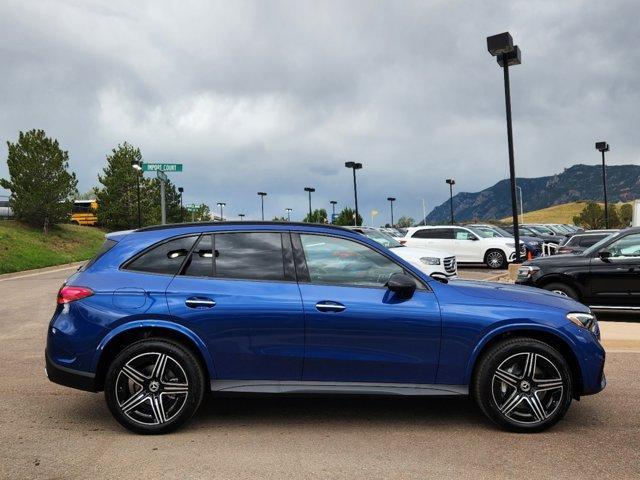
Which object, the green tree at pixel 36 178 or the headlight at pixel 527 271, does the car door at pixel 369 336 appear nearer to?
the headlight at pixel 527 271

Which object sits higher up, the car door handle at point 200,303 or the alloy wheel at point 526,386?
the car door handle at point 200,303

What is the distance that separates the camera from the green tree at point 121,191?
5391 cm

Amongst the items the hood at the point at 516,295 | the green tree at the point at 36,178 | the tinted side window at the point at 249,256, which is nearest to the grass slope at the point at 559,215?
the green tree at the point at 36,178

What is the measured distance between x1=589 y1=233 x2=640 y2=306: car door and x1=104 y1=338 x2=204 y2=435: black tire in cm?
789

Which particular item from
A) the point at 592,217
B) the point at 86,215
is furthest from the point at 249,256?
the point at 592,217

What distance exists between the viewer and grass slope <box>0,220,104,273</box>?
95.7 ft

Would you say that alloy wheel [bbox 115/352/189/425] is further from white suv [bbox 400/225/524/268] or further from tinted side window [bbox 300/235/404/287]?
white suv [bbox 400/225/524/268]

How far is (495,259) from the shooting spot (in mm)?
23406

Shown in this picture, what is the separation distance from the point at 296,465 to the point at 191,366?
114 cm

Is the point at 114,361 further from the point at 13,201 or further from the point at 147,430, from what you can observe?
the point at 13,201

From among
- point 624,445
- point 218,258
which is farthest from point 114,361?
point 624,445

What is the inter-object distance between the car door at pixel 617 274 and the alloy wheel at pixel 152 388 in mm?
7993

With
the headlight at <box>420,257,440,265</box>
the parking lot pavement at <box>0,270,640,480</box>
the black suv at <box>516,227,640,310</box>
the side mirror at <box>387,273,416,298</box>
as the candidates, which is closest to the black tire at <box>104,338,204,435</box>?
the parking lot pavement at <box>0,270,640,480</box>

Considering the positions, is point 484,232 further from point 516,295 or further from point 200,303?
Answer: point 200,303
